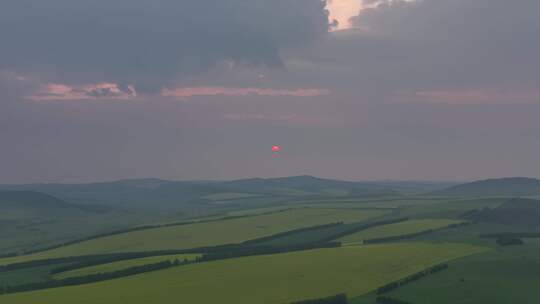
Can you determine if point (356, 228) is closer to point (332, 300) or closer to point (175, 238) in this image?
point (175, 238)


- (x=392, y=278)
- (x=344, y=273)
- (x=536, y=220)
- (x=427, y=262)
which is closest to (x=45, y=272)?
(x=344, y=273)

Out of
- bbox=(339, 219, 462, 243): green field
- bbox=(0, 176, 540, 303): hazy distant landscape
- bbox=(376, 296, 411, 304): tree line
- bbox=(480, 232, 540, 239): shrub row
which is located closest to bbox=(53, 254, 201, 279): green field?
bbox=(0, 176, 540, 303): hazy distant landscape

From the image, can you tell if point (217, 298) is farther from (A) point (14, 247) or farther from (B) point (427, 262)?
(A) point (14, 247)

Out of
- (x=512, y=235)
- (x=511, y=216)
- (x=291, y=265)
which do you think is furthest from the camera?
(x=511, y=216)

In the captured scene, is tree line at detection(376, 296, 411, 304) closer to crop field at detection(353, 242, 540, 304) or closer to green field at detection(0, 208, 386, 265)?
crop field at detection(353, 242, 540, 304)

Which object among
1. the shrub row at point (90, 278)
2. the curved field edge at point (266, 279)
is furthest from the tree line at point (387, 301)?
the shrub row at point (90, 278)

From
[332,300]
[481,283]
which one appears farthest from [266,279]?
[481,283]
